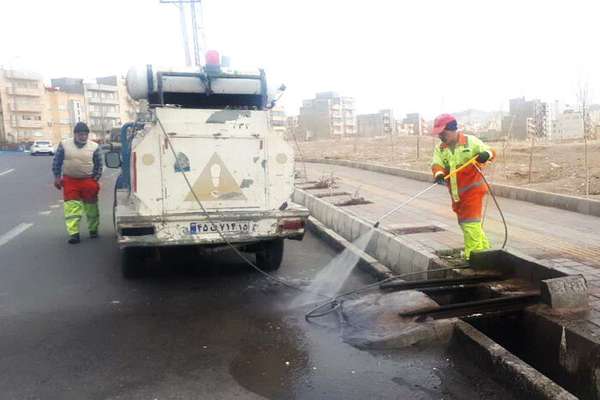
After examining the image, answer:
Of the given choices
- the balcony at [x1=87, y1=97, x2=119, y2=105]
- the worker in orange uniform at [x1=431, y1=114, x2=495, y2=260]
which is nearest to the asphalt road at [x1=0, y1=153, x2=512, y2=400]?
the worker in orange uniform at [x1=431, y1=114, x2=495, y2=260]

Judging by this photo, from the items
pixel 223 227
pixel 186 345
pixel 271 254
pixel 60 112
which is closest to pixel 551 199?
pixel 271 254

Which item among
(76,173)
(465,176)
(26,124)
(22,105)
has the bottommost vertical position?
(465,176)

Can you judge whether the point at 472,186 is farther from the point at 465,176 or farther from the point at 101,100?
the point at 101,100

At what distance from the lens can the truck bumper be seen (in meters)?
5.30

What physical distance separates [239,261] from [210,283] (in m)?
1.05

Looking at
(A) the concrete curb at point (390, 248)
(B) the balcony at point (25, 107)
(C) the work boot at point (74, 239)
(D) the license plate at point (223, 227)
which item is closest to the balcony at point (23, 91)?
(B) the balcony at point (25, 107)

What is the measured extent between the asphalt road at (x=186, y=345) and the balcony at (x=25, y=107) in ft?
289

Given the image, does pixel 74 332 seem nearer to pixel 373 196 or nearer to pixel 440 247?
pixel 440 247

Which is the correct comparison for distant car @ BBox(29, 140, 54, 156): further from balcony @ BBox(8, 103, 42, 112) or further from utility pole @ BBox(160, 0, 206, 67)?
balcony @ BBox(8, 103, 42, 112)

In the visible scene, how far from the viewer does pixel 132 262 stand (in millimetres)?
5945

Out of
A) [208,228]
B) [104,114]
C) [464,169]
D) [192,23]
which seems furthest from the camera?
[104,114]

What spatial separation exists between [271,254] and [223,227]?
0.91 meters

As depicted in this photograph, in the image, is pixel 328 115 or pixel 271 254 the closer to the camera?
pixel 271 254

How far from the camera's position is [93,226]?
8398mm
